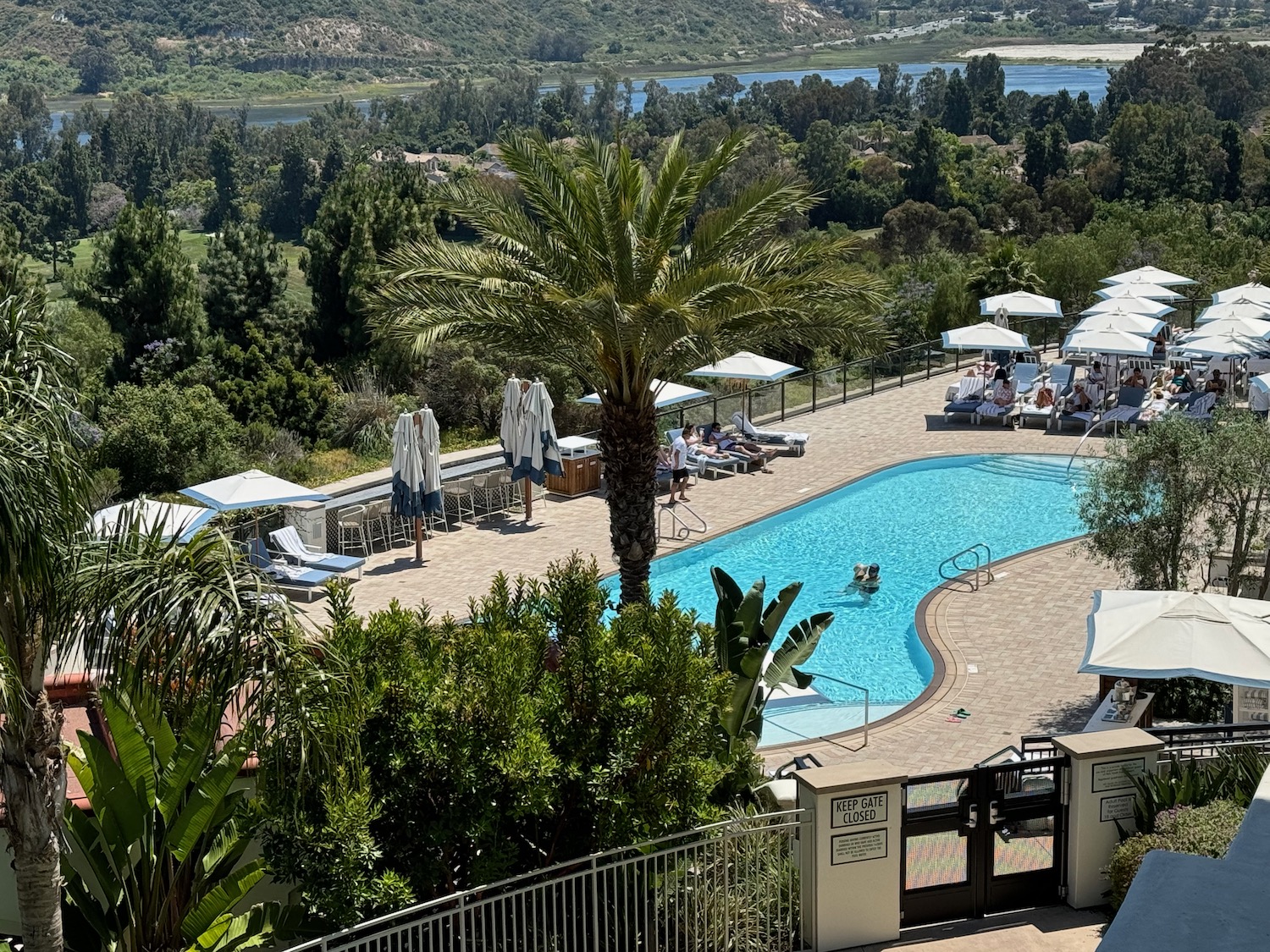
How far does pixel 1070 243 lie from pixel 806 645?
30924mm

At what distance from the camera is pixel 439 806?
323 inches

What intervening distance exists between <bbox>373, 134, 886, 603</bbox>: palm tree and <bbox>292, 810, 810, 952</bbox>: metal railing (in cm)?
554

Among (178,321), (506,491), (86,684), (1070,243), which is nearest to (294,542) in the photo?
(506,491)

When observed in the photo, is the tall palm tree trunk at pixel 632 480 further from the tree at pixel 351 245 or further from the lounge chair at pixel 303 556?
the tree at pixel 351 245

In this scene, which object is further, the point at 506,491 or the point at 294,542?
the point at 506,491

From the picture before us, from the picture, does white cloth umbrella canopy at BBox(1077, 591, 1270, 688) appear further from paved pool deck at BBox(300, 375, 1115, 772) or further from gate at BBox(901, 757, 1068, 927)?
gate at BBox(901, 757, 1068, 927)

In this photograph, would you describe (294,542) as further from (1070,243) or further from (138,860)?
(1070,243)

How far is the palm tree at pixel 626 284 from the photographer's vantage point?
45.5ft

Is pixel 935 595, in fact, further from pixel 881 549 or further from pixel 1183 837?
pixel 1183 837

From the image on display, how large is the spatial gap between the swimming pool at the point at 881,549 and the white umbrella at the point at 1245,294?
8169 millimetres

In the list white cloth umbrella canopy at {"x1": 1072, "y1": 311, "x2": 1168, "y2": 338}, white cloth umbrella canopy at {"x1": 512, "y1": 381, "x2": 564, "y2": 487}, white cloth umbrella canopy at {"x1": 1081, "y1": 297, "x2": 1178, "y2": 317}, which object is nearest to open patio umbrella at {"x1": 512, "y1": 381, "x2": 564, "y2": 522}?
white cloth umbrella canopy at {"x1": 512, "y1": 381, "x2": 564, "y2": 487}

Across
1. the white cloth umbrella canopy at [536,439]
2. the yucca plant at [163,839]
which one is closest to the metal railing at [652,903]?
the yucca plant at [163,839]

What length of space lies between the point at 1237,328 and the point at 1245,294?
3142mm

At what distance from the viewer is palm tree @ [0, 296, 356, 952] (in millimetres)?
6586
